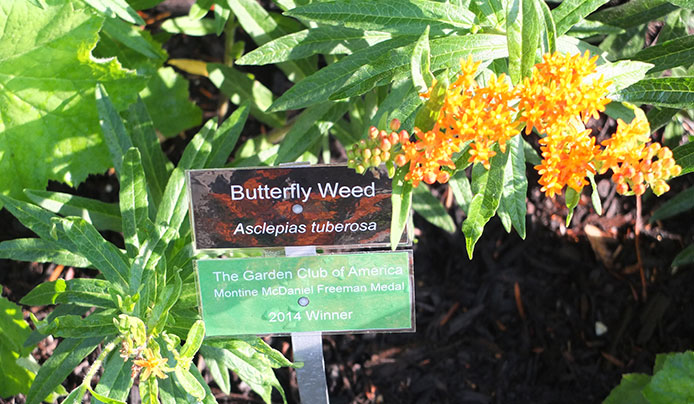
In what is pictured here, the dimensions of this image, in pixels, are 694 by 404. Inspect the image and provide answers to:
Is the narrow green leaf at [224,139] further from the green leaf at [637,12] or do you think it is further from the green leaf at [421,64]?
the green leaf at [637,12]

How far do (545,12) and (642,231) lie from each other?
174 cm

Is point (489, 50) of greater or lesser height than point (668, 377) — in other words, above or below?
above

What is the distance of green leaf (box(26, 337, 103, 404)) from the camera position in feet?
6.15

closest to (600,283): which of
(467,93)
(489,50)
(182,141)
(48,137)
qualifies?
(489,50)

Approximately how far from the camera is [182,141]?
3.10m

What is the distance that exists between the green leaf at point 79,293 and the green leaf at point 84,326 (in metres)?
0.05

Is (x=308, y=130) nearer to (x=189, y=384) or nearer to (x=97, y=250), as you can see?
(x=97, y=250)

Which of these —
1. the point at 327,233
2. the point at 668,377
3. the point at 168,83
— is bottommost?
the point at 668,377

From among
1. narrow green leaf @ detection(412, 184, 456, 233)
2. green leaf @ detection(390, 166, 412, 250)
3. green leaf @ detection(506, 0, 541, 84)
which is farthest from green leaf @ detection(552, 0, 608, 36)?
narrow green leaf @ detection(412, 184, 456, 233)

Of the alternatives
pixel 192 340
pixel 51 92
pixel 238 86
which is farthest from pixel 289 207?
pixel 51 92

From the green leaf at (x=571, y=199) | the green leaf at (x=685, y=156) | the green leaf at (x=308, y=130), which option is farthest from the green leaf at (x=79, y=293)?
the green leaf at (x=685, y=156)

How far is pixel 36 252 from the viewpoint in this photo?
→ 198 cm

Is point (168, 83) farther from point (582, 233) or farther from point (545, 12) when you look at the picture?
point (582, 233)

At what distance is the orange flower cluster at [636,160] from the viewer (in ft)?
4.74
